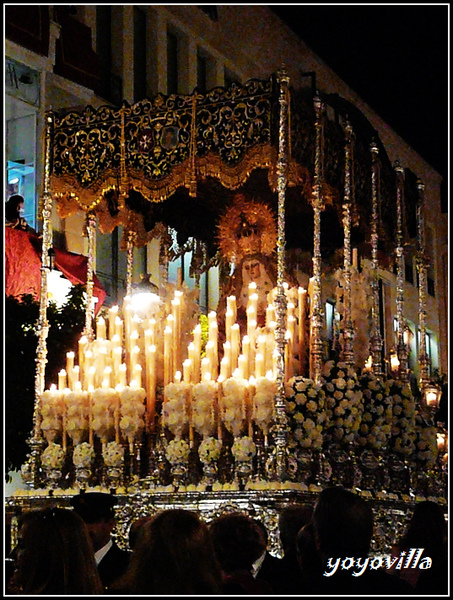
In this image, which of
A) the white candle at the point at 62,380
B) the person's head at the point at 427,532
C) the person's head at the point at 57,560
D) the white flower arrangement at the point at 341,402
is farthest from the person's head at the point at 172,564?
the white candle at the point at 62,380

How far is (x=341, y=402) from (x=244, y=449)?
3.77ft

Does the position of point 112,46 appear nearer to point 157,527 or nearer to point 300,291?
point 300,291

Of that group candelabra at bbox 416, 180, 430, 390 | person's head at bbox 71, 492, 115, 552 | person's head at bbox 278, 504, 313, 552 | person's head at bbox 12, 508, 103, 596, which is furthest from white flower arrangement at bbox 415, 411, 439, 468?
person's head at bbox 12, 508, 103, 596

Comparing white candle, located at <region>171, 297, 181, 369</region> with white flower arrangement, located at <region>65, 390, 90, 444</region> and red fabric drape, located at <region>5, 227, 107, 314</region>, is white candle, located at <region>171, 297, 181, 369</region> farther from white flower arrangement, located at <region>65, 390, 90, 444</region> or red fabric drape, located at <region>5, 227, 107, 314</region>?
red fabric drape, located at <region>5, 227, 107, 314</region>

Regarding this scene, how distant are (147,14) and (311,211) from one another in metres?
8.90

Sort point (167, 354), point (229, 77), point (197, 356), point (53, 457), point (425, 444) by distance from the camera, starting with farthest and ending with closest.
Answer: point (229, 77)
point (425, 444)
point (167, 354)
point (53, 457)
point (197, 356)

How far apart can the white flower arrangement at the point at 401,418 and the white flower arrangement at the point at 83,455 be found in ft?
9.90

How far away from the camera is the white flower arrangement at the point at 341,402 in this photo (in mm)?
11016

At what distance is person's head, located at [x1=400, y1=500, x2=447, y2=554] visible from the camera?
654cm

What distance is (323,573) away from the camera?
5.13m

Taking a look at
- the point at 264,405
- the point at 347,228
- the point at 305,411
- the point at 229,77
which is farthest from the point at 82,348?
the point at 229,77

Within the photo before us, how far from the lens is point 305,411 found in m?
10.6

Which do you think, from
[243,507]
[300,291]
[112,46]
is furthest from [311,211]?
[112,46]

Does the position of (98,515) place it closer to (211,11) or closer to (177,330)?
(177,330)
